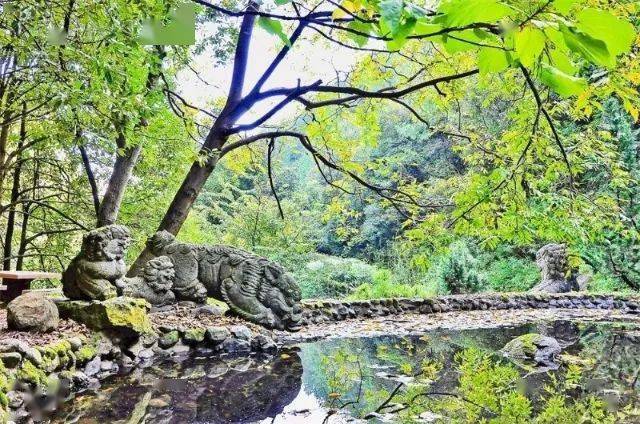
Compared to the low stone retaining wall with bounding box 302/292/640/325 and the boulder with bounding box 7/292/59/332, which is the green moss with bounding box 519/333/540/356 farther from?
the boulder with bounding box 7/292/59/332

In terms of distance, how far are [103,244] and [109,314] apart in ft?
2.79

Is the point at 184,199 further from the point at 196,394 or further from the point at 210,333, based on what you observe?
the point at 196,394

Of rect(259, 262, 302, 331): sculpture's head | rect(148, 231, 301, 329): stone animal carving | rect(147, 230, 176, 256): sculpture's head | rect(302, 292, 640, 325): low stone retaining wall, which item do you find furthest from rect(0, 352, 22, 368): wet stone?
rect(302, 292, 640, 325): low stone retaining wall

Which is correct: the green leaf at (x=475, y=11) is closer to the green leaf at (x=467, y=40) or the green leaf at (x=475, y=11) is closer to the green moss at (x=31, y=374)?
the green leaf at (x=467, y=40)

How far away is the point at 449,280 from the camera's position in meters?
13.5

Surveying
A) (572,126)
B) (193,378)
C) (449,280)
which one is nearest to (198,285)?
(193,378)

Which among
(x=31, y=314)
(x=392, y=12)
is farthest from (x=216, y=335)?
(x=392, y=12)

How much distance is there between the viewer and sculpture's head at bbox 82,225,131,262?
5.41 m

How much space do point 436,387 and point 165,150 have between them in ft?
21.7

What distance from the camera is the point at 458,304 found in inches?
413

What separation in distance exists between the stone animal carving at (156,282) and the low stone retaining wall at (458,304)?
2.41m

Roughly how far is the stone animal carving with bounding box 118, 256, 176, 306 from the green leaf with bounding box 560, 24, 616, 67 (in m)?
6.45

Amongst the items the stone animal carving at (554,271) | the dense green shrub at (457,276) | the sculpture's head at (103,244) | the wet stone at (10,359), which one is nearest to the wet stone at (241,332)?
the sculpture's head at (103,244)

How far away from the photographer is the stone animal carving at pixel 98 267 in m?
5.25
